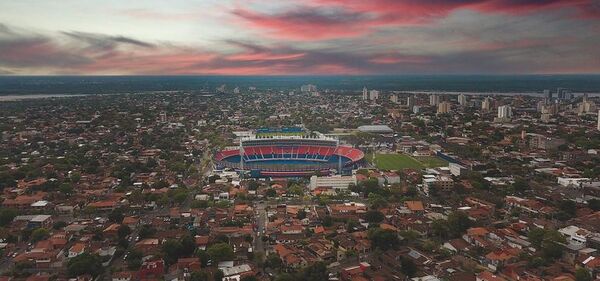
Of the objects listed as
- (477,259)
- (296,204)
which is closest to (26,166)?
(296,204)

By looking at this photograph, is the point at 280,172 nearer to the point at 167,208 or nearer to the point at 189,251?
the point at 167,208

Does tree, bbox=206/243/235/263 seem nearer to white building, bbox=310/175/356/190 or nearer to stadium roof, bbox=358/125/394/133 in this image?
white building, bbox=310/175/356/190

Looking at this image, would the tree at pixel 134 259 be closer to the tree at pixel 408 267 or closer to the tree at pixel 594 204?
the tree at pixel 408 267

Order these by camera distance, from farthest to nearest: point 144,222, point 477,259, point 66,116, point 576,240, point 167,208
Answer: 1. point 66,116
2. point 167,208
3. point 144,222
4. point 576,240
5. point 477,259

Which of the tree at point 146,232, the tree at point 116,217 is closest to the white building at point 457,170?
the tree at point 146,232

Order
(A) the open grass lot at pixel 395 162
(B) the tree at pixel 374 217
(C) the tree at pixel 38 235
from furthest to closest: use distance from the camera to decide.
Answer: (A) the open grass lot at pixel 395 162
(B) the tree at pixel 374 217
(C) the tree at pixel 38 235

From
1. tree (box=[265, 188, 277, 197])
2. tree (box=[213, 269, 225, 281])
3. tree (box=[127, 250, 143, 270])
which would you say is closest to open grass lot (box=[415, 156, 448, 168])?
tree (box=[265, 188, 277, 197])

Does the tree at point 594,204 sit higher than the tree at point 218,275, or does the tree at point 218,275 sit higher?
the tree at point 594,204
